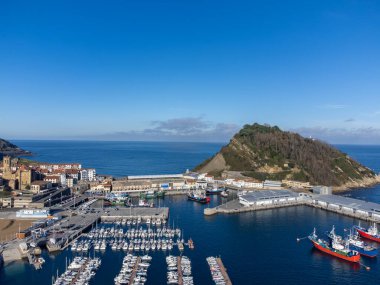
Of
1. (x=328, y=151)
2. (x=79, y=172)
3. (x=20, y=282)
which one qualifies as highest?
(x=328, y=151)

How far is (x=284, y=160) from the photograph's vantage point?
266 feet

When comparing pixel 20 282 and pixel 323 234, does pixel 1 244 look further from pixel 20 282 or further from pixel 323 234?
pixel 323 234

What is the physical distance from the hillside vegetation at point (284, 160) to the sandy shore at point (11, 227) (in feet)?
154

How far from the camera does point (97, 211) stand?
4712 centimetres

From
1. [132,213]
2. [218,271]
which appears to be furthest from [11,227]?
[218,271]

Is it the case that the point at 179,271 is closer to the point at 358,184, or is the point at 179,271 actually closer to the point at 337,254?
the point at 337,254

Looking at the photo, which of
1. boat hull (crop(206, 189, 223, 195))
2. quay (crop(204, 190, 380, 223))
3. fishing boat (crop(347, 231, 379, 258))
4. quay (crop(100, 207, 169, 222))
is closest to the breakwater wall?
quay (crop(204, 190, 380, 223))

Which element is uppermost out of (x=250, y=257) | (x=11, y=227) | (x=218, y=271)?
(x=11, y=227)

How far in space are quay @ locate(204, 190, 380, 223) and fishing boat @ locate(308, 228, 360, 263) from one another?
51.0ft

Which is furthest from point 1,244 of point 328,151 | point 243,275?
point 328,151

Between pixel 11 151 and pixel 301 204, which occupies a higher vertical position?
pixel 11 151

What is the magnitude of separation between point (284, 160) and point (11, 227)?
62.0 meters

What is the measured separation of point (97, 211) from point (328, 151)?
67.3 meters

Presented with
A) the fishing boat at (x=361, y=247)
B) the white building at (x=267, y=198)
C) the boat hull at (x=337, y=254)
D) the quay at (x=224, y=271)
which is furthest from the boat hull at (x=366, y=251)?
the white building at (x=267, y=198)
